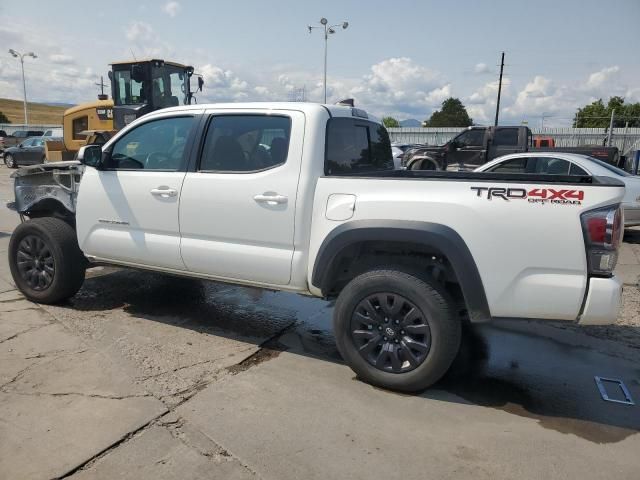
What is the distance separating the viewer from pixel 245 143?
4.12m

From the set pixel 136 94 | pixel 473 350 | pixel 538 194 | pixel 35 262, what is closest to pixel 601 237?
pixel 538 194

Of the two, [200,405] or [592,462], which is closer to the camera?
[592,462]

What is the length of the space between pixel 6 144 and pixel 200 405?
103ft

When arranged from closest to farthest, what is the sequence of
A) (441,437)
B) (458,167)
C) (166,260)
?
(441,437)
(166,260)
(458,167)

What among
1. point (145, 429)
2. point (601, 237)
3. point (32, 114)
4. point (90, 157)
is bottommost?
point (145, 429)

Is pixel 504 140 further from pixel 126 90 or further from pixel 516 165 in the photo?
pixel 126 90

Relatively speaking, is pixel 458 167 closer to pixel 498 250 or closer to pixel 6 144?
pixel 498 250

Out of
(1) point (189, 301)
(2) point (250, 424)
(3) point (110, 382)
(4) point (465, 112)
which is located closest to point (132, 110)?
(1) point (189, 301)

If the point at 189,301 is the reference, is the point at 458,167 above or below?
above

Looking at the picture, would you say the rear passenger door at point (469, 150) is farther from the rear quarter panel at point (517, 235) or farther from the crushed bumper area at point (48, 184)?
the rear quarter panel at point (517, 235)

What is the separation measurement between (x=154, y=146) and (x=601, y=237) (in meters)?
3.57

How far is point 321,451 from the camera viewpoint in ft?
9.50

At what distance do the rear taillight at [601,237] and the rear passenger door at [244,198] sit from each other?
1899mm

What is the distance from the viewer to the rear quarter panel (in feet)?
10.0
